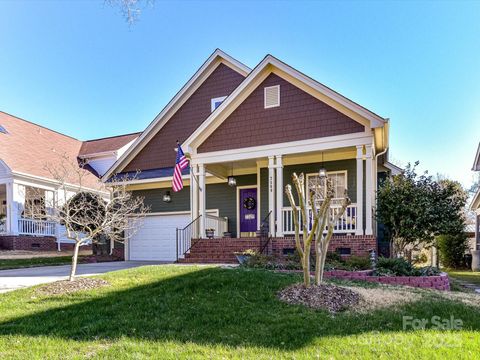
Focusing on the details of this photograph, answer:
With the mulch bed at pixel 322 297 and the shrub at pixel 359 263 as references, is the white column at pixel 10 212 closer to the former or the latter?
the shrub at pixel 359 263

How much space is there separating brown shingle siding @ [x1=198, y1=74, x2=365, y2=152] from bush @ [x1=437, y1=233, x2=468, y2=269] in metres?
10.4

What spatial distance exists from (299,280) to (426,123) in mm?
21266

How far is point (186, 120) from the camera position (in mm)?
16031

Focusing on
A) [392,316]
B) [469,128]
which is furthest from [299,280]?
[469,128]

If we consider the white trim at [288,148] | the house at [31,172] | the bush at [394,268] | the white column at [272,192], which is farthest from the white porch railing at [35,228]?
the bush at [394,268]

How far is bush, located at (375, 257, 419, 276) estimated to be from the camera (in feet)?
26.6

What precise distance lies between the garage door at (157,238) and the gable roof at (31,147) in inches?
195

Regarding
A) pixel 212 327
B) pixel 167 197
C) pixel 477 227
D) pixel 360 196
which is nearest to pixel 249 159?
pixel 360 196

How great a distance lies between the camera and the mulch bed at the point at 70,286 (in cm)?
668

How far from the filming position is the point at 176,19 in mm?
12016

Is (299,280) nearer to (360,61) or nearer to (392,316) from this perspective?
(392,316)

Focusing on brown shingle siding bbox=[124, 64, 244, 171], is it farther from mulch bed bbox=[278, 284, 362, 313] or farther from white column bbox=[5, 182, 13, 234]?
mulch bed bbox=[278, 284, 362, 313]

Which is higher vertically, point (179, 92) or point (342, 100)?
point (179, 92)

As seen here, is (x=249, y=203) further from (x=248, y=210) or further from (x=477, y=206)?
(x=477, y=206)
